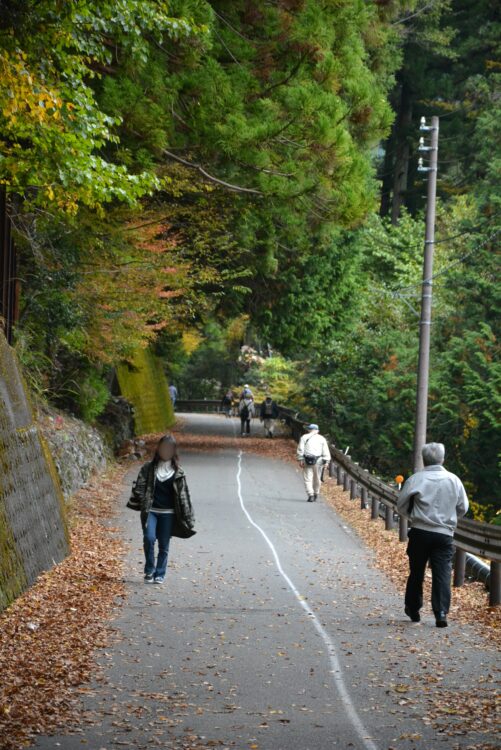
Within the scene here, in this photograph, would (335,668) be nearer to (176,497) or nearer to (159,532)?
(176,497)

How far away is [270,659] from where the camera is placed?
9438 mm

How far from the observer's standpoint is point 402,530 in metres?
18.6

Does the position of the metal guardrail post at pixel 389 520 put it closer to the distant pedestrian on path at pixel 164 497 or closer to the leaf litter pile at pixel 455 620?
the leaf litter pile at pixel 455 620

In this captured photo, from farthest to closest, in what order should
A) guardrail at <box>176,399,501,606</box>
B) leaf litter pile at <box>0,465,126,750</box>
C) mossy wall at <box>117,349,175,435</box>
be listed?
1. mossy wall at <box>117,349,175,435</box>
2. guardrail at <box>176,399,501,606</box>
3. leaf litter pile at <box>0,465,126,750</box>

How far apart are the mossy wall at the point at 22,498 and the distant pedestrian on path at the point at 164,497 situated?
125cm

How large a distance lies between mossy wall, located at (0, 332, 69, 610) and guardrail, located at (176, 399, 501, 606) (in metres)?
5.21

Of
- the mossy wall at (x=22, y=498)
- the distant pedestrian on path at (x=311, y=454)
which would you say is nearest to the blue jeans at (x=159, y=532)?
the mossy wall at (x=22, y=498)

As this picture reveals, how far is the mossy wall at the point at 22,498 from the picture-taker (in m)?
11.2

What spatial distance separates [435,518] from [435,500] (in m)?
0.18

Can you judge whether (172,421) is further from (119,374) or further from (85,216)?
(85,216)

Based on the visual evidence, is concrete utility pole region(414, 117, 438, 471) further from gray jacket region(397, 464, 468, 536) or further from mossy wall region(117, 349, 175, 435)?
mossy wall region(117, 349, 175, 435)

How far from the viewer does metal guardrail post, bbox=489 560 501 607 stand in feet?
41.4

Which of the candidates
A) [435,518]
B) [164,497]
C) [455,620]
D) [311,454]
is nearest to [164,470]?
[164,497]

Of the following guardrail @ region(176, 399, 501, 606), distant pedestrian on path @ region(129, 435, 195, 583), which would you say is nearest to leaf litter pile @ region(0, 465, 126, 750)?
distant pedestrian on path @ region(129, 435, 195, 583)
